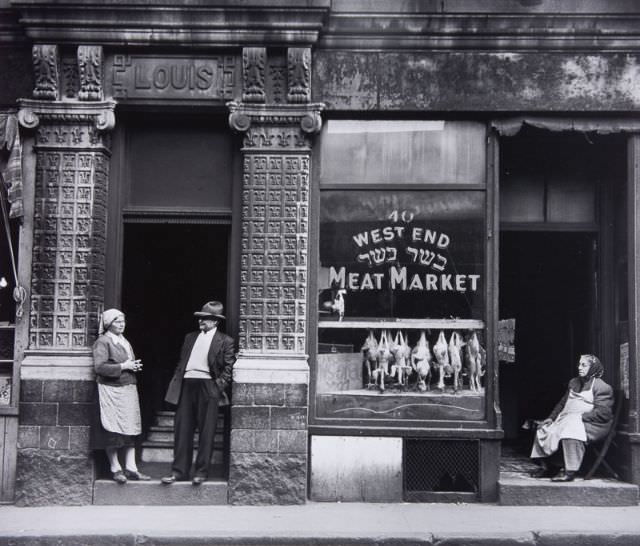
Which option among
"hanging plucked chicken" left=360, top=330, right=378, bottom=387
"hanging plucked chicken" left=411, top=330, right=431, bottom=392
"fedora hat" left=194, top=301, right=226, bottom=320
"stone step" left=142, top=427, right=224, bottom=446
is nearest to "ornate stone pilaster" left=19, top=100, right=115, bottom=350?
"fedora hat" left=194, top=301, right=226, bottom=320

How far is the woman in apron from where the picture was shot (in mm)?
9047

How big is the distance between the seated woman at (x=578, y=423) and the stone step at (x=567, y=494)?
11.0 inches

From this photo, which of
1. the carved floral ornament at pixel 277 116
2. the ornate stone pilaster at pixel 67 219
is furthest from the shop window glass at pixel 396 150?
the ornate stone pilaster at pixel 67 219

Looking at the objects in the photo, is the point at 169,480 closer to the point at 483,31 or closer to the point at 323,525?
the point at 323,525

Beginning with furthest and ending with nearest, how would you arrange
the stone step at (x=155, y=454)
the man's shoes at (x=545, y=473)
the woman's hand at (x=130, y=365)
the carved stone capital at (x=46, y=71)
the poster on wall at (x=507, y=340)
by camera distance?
the poster on wall at (x=507, y=340) → the stone step at (x=155, y=454) → the man's shoes at (x=545, y=473) → the carved stone capital at (x=46, y=71) → the woman's hand at (x=130, y=365)

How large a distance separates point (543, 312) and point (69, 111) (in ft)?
24.0

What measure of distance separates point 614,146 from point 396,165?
286 cm

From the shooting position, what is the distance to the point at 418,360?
964 cm

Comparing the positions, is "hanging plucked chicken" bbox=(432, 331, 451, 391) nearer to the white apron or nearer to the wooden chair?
the wooden chair

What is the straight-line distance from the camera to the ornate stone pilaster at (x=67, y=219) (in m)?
9.30

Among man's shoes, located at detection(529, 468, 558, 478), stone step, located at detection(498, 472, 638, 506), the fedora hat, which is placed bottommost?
stone step, located at detection(498, 472, 638, 506)

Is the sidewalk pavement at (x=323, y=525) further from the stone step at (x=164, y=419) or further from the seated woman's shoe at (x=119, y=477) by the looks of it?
the stone step at (x=164, y=419)

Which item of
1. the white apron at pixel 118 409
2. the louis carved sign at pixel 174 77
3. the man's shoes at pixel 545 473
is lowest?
the man's shoes at pixel 545 473

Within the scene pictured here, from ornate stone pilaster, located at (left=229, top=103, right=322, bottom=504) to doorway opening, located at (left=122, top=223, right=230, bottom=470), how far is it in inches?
44.6
